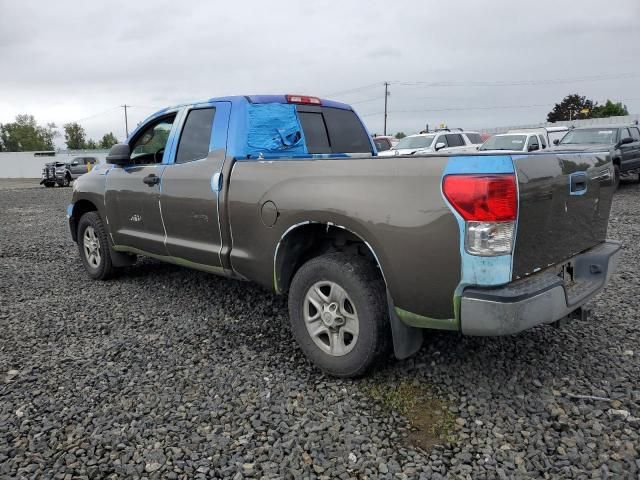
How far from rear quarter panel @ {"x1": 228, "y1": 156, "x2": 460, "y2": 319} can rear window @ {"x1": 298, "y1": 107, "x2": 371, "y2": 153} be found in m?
1.03

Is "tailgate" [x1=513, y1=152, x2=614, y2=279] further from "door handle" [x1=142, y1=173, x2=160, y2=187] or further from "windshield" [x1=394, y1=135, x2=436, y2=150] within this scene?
"windshield" [x1=394, y1=135, x2=436, y2=150]

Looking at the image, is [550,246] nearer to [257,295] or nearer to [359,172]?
[359,172]

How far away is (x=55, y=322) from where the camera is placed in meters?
4.38

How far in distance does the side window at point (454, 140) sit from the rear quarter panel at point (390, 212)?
15.6 meters

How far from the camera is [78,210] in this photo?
5.97 meters

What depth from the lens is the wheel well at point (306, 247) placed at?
10.6 feet

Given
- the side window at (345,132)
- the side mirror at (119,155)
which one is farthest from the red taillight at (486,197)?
the side mirror at (119,155)

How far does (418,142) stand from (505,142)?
2925 millimetres

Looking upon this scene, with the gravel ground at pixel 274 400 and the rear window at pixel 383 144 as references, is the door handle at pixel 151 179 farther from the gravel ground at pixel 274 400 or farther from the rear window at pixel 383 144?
the rear window at pixel 383 144

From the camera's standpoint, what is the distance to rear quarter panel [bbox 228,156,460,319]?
8.39 feet

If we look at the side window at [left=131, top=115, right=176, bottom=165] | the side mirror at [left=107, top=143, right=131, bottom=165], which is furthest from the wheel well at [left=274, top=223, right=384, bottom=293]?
the side mirror at [left=107, top=143, right=131, bottom=165]

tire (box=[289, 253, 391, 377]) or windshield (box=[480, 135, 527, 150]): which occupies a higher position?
windshield (box=[480, 135, 527, 150])

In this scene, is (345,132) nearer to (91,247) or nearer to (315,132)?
(315,132)

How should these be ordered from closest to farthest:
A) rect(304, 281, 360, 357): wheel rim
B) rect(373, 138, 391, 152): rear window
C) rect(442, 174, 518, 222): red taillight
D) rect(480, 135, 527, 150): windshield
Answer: rect(442, 174, 518, 222): red taillight → rect(304, 281, 360, 357): wheel rim → rect(480, 135, 527, 150): windshield → rect(373, 138, 391, 152): rear window
